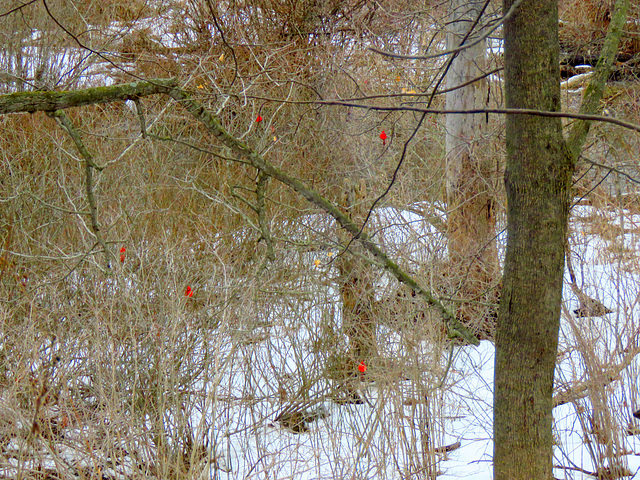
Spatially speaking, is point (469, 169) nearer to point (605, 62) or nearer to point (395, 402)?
point (395, 402)

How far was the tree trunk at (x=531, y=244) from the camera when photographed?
165 centimetres

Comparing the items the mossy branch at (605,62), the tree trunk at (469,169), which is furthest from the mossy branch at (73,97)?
the tree trunk at (469,169)

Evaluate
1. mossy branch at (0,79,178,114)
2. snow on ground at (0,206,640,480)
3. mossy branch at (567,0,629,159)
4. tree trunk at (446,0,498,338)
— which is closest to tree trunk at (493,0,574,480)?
mossy branch at (567,0,629,159)

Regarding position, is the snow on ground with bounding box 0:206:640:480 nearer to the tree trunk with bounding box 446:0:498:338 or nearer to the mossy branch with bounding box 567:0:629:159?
the tree trunk with bounding box 446:0:498:338

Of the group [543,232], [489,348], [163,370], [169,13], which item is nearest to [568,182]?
[543,232]

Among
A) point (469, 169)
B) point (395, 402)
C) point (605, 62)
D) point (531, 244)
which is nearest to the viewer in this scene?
point (531, 244)

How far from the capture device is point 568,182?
168 cm

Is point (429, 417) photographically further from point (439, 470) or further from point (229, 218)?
point (229, 218)

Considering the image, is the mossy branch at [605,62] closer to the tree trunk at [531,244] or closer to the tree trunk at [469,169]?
the tree trunk at [531,244]

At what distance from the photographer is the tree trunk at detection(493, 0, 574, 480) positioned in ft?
5.41

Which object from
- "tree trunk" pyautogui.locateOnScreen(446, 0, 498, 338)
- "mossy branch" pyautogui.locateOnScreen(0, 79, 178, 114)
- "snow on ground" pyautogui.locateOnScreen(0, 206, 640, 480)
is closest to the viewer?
"mossy branch" pyautogui.locateOnScreen(0, 79, 178, 114)

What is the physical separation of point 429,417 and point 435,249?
117 cm

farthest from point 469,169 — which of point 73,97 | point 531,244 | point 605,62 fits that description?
point 73,97

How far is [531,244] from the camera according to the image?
1686 millimetres
